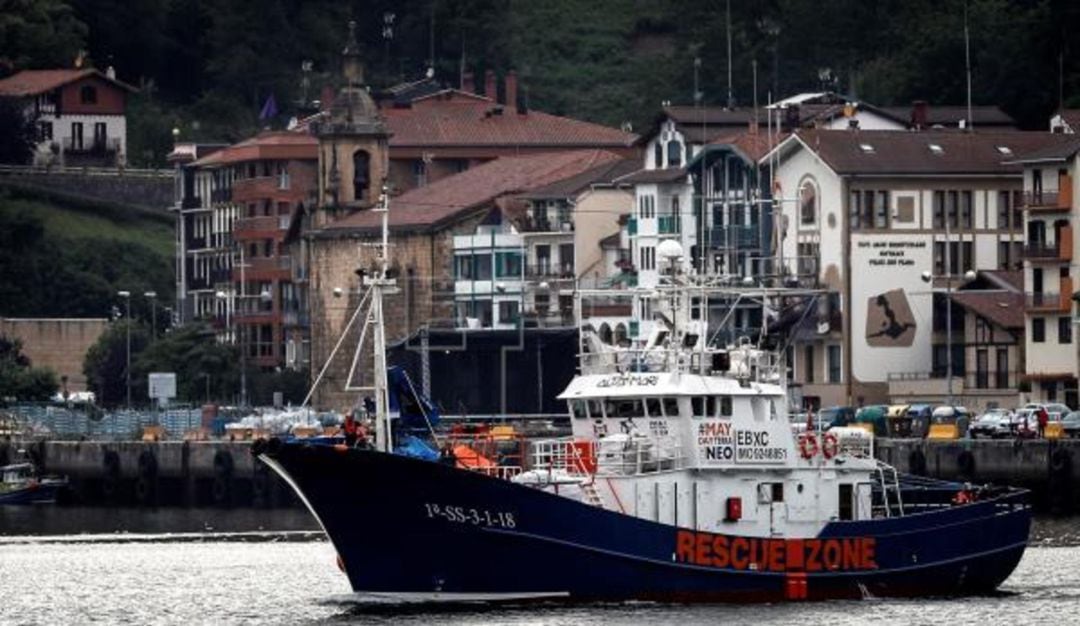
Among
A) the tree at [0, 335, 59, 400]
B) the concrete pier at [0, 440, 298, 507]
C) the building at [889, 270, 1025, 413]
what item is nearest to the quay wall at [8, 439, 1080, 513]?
the concrete pier at [0, 440, 298, 507]

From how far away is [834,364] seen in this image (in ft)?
558

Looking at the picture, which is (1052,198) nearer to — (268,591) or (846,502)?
(268,591)

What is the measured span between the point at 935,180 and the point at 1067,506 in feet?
129

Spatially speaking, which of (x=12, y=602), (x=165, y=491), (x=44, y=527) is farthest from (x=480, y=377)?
(x=12, y=602)

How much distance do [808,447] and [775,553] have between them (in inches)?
105

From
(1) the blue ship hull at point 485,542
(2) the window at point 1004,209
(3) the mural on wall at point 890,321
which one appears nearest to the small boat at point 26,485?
(3) the mural on wall at point 890,321

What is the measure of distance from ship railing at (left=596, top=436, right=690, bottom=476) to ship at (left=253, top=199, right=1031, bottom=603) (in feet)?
0.13

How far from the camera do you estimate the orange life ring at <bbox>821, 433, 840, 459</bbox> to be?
309ft

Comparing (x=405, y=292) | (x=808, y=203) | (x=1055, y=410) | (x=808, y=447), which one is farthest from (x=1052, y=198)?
(x=808, y=447)

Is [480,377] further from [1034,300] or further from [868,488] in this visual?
[868,488]

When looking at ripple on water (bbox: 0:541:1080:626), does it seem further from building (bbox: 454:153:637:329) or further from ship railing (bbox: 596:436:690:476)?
building (bbox: 454:153:637:329)

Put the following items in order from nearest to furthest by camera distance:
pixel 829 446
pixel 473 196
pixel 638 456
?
pixel 638 456 → pixel 829 446 → pixel 473 196

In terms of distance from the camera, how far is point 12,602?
100875 millimetres

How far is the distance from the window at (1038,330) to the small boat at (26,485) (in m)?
34.7
